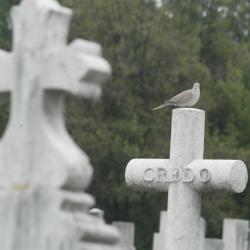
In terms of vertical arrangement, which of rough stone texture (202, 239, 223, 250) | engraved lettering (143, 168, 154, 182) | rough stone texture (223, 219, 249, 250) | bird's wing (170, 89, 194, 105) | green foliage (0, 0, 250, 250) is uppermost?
green foliage (0, 0, 250, 250)

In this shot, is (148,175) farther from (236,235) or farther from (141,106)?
(141,106)

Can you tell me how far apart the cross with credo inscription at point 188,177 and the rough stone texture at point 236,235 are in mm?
5593

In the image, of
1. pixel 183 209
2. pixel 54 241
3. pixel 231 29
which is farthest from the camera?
pixel 231 29

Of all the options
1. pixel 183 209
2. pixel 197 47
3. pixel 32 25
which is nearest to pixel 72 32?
pixel 197 47

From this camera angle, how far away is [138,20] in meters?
42.5

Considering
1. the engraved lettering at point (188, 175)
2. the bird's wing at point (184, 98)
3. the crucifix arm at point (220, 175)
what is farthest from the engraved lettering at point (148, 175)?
the bird's wing at point (184, 98)

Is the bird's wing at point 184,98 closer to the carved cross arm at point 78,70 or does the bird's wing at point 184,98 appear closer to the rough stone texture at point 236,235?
the rough stone texture at point 236,235

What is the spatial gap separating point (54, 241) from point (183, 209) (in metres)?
6.59

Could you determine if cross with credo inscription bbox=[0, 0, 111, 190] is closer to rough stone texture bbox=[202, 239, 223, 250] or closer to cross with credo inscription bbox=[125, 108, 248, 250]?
cross with credo inscription bbox=[125, 108, 248, 250]

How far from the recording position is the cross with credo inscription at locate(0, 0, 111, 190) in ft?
20.5

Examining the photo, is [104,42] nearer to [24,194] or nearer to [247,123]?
[247,123]

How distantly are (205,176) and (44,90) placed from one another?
20.4 ft

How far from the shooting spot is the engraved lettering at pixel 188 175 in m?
12.7

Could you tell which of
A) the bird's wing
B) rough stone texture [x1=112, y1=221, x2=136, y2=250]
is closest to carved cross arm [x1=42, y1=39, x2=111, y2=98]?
the bird's wing
